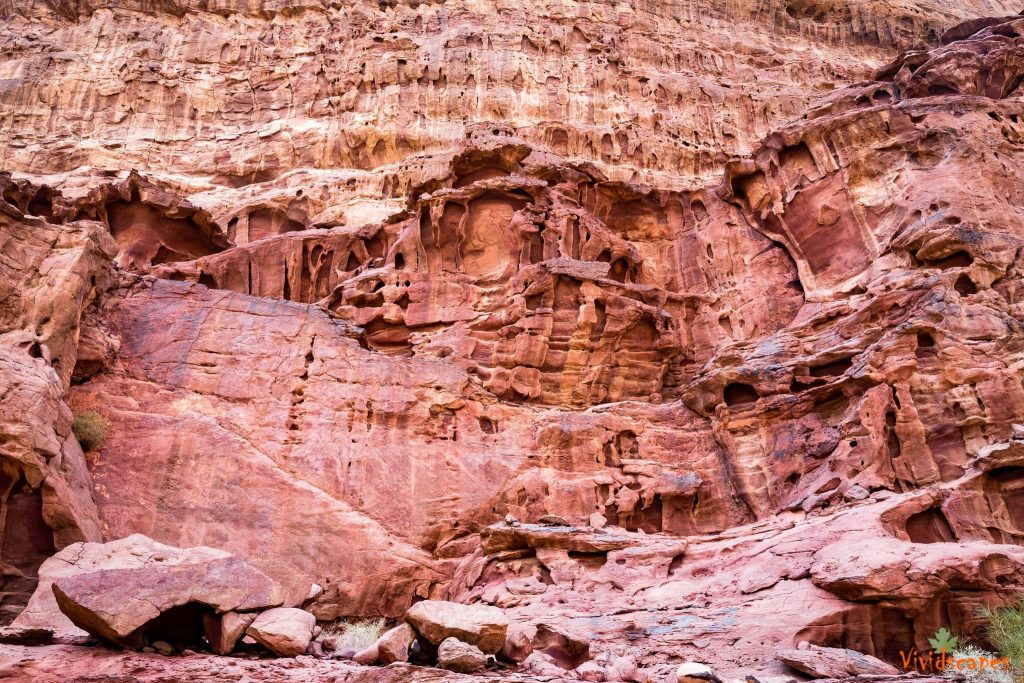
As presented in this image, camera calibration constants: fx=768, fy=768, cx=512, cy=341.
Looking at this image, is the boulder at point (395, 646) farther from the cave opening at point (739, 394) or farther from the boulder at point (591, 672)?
the cave opening at point (739, 394)

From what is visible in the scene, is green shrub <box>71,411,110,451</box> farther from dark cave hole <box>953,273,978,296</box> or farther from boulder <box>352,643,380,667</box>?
Result: dark cave hole <box>953,273,978,296</box>

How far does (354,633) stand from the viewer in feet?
42.6

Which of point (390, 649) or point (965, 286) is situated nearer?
point (390, 649)

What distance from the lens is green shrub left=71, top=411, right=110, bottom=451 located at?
1555cm

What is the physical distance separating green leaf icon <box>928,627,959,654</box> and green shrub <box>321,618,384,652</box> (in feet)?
25.2

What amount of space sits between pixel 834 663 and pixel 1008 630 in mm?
3153

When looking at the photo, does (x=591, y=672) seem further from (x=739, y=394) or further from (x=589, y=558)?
(x=739, y=394)

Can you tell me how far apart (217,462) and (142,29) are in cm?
4125

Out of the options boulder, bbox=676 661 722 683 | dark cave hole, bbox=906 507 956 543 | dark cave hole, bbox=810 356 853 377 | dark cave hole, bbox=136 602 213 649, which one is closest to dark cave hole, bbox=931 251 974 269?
dark cave hole, bbox=810 356 853 377

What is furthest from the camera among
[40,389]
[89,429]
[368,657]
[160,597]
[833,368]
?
[833,368]

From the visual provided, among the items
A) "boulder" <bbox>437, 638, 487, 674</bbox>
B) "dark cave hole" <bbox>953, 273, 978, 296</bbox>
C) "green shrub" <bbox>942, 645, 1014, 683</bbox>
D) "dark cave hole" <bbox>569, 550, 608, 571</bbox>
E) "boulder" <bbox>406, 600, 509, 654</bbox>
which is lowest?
"green shrub" <bbox>942, 645, 1014, 683</bbox>

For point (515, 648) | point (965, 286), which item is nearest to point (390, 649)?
point (515, 648)

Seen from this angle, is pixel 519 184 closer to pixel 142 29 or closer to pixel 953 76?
pixel 953 76

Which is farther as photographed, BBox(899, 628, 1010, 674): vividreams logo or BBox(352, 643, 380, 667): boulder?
BBox(899, 628, 1010, 674): vividreams logo
